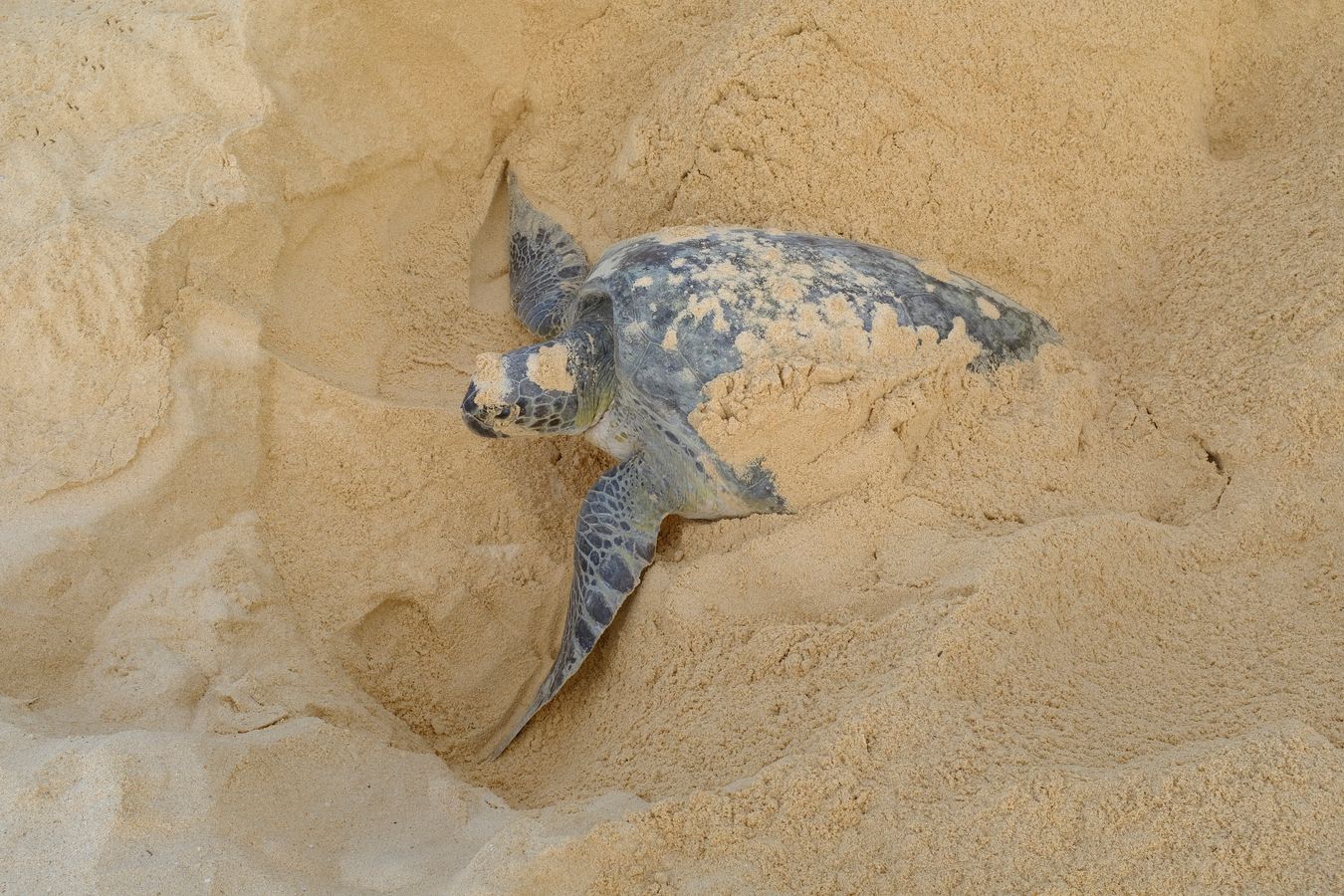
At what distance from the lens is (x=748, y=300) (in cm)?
203

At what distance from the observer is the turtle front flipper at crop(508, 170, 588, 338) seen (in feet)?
8.05

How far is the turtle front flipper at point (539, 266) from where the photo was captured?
2.45 m

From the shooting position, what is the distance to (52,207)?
1944 millimetres

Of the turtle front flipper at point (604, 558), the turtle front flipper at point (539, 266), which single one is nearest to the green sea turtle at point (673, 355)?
the turtle front flipper at point (604, 558)

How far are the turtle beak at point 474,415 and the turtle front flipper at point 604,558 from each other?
0.28 m

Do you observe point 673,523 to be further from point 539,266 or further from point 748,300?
point 539,266

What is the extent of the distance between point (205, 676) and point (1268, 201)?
246 cm

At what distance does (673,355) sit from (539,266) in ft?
2.23

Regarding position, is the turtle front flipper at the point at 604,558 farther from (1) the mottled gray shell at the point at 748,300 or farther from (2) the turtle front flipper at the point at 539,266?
(2) the turtle front flipper at the point at 539,266

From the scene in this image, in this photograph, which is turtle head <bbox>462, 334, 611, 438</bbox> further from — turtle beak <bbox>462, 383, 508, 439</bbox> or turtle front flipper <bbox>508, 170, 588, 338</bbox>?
turtle front flipper <bbox>508, 170, 588, 338</bbox>

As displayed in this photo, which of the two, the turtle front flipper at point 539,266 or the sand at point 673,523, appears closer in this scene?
the sand at point 673,523

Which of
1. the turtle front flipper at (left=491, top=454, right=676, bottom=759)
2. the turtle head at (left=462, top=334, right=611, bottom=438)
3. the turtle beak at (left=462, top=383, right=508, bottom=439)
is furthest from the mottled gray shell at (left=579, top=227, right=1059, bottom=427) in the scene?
the turtle beak at (left=462, top=383, right=508, bottom=439)

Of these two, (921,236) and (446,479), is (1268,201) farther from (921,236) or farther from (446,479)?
(446,479)

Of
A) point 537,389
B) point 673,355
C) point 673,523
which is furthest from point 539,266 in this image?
point 673,523
